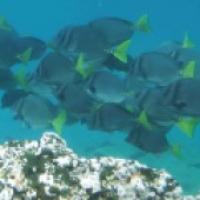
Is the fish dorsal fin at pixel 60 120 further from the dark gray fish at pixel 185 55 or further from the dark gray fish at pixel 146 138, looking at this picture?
the dark gray fish at pixel 185 55

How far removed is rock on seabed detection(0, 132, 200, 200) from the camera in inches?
125

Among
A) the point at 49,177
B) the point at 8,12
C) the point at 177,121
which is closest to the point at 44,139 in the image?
the point at 49,177

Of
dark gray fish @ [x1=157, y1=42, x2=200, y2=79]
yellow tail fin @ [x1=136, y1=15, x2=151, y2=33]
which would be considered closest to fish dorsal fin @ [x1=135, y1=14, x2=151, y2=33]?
yellow tail fin @ [x1=136, y1=15, x2=151, y2=33]

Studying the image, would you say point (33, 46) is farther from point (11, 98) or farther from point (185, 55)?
point (185, 55)

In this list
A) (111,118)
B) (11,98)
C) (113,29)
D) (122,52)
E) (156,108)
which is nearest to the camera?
(156,108)

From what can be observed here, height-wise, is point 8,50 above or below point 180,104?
above

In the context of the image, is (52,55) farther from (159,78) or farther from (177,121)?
(177,121)

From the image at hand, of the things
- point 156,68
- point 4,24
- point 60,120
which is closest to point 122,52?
point 156,68

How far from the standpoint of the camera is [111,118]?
5.75 metres

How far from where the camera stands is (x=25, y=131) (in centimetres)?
1584

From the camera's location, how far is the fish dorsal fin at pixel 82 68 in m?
5.66

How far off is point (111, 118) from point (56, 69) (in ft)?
2.87

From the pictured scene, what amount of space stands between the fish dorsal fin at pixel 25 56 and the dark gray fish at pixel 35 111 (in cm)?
→ 41

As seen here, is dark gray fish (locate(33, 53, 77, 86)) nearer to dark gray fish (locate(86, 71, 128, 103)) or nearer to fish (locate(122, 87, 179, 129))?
dark gray fish (locate(86, 71, 128, 103))
